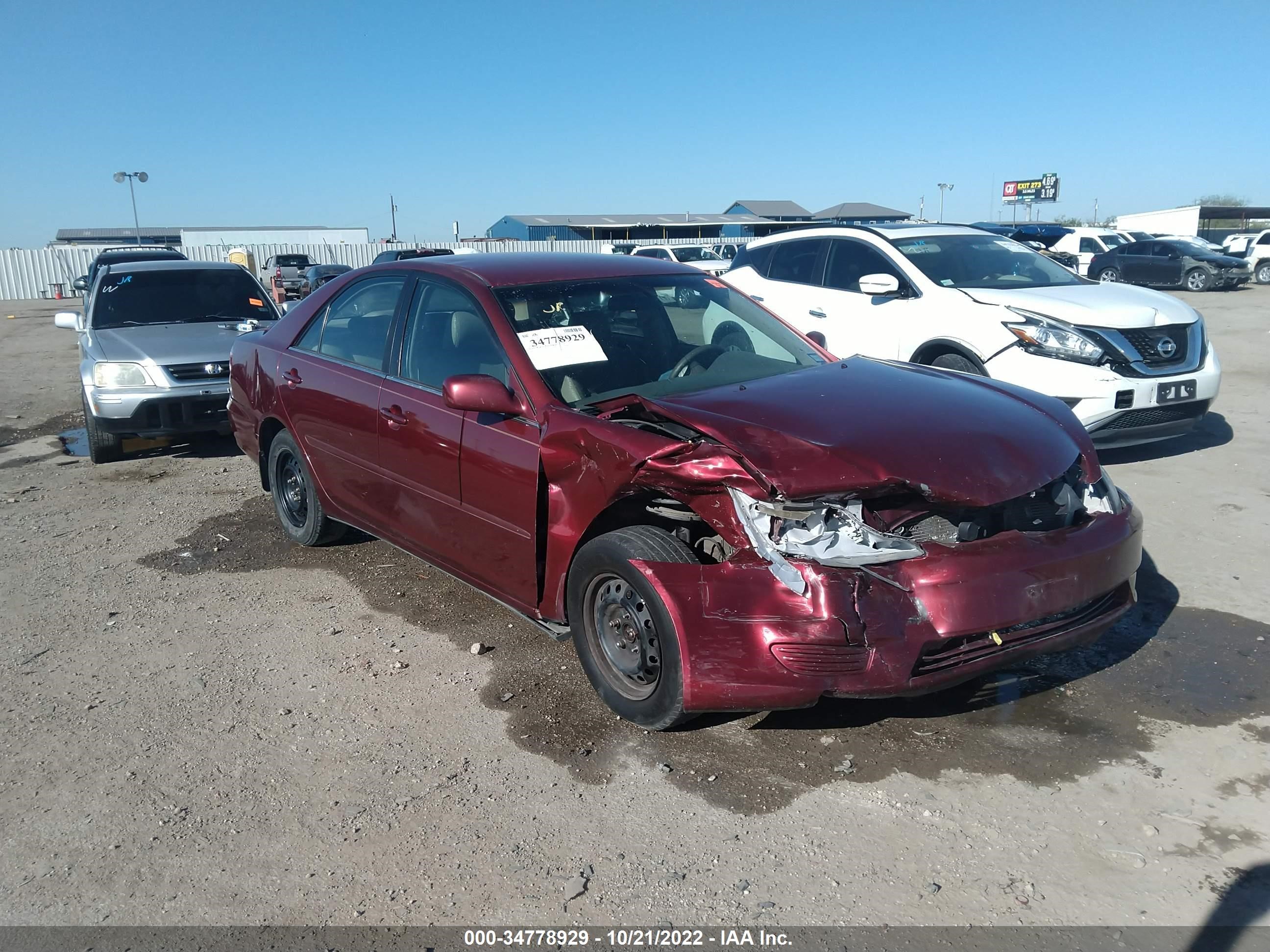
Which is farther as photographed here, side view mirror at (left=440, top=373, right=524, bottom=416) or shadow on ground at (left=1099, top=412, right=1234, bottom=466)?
shadow on ground at (left=1099, top=412, right=1234, bottom=466)

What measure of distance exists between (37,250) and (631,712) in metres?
45.9

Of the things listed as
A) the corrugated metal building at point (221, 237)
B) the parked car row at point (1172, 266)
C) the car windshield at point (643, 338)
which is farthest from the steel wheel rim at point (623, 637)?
the corrugated metal building at point (221, 237)

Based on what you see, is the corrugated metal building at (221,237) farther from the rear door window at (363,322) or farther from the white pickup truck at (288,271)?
the rear door window at (363,322)

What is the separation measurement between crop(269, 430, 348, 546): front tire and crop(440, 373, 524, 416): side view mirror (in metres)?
1.95

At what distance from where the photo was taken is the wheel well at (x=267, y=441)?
5617mm

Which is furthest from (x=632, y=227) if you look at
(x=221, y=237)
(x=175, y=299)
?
(x=175, y=299)

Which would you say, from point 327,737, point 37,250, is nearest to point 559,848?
point 327,737

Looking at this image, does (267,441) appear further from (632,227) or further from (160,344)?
(632,227)

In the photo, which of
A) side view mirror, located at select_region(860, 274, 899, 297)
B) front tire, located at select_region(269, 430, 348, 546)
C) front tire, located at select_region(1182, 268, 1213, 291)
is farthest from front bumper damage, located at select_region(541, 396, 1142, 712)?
front tire, located at select_region(1182, 268, 1213, 291)

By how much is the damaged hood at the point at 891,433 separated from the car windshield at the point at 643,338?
28cm

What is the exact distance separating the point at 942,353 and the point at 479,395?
455 centimetres

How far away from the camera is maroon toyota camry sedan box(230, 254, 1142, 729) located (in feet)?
9.73

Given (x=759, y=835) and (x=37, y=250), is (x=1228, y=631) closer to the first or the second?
(x=759, y=835)

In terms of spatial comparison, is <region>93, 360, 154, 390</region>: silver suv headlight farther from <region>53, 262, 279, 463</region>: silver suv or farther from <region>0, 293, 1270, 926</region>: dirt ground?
<region>0, 293, 1270, 926</region>: dirt ground
